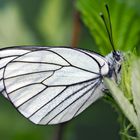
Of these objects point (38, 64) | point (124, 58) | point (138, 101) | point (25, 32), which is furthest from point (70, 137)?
point (138, 101)

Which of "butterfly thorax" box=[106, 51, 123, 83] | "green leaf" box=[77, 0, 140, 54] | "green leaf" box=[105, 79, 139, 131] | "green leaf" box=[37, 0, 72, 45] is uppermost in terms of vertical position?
"green leaf" box=[37, 0, 72, 45]

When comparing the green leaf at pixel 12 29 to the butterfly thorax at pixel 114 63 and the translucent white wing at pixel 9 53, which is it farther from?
the butterfly thorax at pixel 114 63

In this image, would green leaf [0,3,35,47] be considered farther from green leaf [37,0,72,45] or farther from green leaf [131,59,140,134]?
green leaf [131,59,140,134]

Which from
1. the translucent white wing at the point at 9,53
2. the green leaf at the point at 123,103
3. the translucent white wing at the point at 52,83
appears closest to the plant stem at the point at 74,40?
the translucent white wing at the point at 52,83

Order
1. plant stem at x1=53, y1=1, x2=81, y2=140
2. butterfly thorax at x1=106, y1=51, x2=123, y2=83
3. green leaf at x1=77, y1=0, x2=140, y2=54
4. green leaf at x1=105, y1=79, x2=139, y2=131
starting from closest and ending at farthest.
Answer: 1. green leaf at x1=105, y1=79, x2=139, y2=131
2. butterfly thorax at x1=106, y1=51, x2=123, y2=83
3. green leaf at x1=77, y1=0, x2=140, y2=54
4. plant stem at x1=53, y1=1, x2=81, y2=140

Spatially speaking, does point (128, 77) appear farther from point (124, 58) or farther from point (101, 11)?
point (101, 11)

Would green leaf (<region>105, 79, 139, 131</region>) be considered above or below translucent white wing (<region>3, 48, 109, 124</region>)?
below

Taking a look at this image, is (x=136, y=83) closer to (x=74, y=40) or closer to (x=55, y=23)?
(x=74, y=40)

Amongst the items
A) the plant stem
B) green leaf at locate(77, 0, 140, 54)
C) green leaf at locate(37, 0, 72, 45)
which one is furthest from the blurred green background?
green leaf at locate(77, 0, 140, 54)
